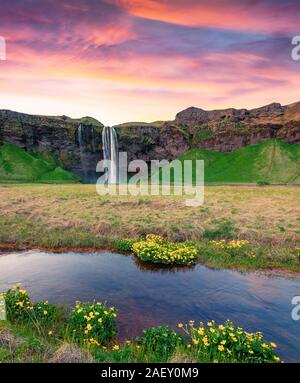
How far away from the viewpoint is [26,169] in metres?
130

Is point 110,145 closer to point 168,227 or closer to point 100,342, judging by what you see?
point 168,227

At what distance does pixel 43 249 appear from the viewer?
22312 millimetres

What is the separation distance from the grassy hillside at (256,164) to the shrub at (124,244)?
110 metres

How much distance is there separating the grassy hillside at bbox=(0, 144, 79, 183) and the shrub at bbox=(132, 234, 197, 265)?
109 m

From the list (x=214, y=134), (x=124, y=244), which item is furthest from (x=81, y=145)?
(x=124, y=244)

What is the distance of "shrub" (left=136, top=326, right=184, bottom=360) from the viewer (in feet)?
29.5

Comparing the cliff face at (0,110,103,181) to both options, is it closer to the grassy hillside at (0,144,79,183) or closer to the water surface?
the grassy hillside at (0,144,79,183)

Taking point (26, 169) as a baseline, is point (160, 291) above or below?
below

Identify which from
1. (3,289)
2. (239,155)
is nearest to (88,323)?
(3,289)

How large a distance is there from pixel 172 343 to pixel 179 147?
568 ft


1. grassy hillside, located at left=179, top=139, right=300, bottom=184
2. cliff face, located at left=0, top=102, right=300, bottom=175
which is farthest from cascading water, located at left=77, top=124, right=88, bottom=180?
grassy hillside, located at left=179, top=139, right=300, bottom=184

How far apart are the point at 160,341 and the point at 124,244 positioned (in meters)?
12.9
